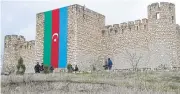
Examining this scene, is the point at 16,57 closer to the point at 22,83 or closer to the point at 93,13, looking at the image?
the point at 93,13

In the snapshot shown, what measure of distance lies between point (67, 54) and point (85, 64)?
140cm

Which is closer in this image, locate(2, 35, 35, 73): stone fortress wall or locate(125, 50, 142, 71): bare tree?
locate(125, 50, 142, 71): bare tree

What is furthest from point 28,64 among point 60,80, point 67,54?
point 60,80

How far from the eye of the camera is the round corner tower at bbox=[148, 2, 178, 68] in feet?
84.7

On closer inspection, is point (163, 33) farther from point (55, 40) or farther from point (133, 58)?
point (55, 40)

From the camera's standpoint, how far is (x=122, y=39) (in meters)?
28.5

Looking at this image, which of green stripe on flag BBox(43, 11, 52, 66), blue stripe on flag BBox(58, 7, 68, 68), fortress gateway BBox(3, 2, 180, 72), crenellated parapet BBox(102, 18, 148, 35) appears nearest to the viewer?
fortress gateway BBox(3, 2, 180, 72)

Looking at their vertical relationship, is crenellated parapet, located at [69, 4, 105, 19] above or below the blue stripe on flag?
above

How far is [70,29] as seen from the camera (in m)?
27.0

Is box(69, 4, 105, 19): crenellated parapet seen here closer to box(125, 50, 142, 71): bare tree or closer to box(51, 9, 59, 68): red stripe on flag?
box(51, 9, 59, 68): red stripe on flag

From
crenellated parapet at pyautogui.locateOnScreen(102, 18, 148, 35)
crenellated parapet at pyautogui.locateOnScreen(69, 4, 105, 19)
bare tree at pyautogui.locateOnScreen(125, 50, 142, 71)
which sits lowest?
bare tree at pyautogui.locateOnScreen(125, 50, 142, 71)

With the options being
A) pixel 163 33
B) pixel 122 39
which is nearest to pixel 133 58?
pixel 122 39

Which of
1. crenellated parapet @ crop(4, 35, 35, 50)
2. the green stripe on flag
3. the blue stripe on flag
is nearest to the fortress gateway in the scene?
the blue stripe on flag

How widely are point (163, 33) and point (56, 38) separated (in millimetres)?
7012
